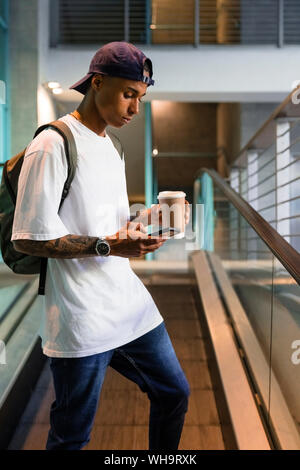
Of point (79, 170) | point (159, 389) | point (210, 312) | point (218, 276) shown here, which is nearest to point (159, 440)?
point (159, 389)

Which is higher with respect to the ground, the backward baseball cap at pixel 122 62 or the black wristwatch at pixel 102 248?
the backward baseball cap at pixel 122 62

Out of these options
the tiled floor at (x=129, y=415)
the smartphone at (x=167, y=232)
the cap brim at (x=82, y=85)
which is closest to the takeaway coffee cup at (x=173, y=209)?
the smartphone at (x=167, y=232)

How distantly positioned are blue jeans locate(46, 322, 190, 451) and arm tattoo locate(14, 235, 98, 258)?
0.28m

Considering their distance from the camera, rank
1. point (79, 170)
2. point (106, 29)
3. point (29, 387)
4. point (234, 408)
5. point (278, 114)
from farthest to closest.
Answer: point (106, 29), point (278, 114), point (29, 387), point (234, 408), point (79, 170)

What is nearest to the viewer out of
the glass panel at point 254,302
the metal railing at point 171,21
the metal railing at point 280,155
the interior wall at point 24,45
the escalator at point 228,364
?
the escalator at point 228,364

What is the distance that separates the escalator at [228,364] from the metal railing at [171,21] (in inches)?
167

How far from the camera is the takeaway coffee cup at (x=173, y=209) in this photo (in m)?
1.27

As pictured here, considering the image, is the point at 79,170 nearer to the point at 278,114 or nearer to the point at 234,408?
the point at 234,408

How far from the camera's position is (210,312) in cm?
296

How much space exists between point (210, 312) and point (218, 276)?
60cm

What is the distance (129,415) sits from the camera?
222 cm

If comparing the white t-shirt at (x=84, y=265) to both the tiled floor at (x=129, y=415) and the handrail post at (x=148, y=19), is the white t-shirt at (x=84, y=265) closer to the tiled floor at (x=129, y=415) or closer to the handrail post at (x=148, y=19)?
the tiled floor at (x=129, y=415)

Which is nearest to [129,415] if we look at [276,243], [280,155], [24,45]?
[276,243]

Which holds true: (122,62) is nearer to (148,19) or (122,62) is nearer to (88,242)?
(88,242)
